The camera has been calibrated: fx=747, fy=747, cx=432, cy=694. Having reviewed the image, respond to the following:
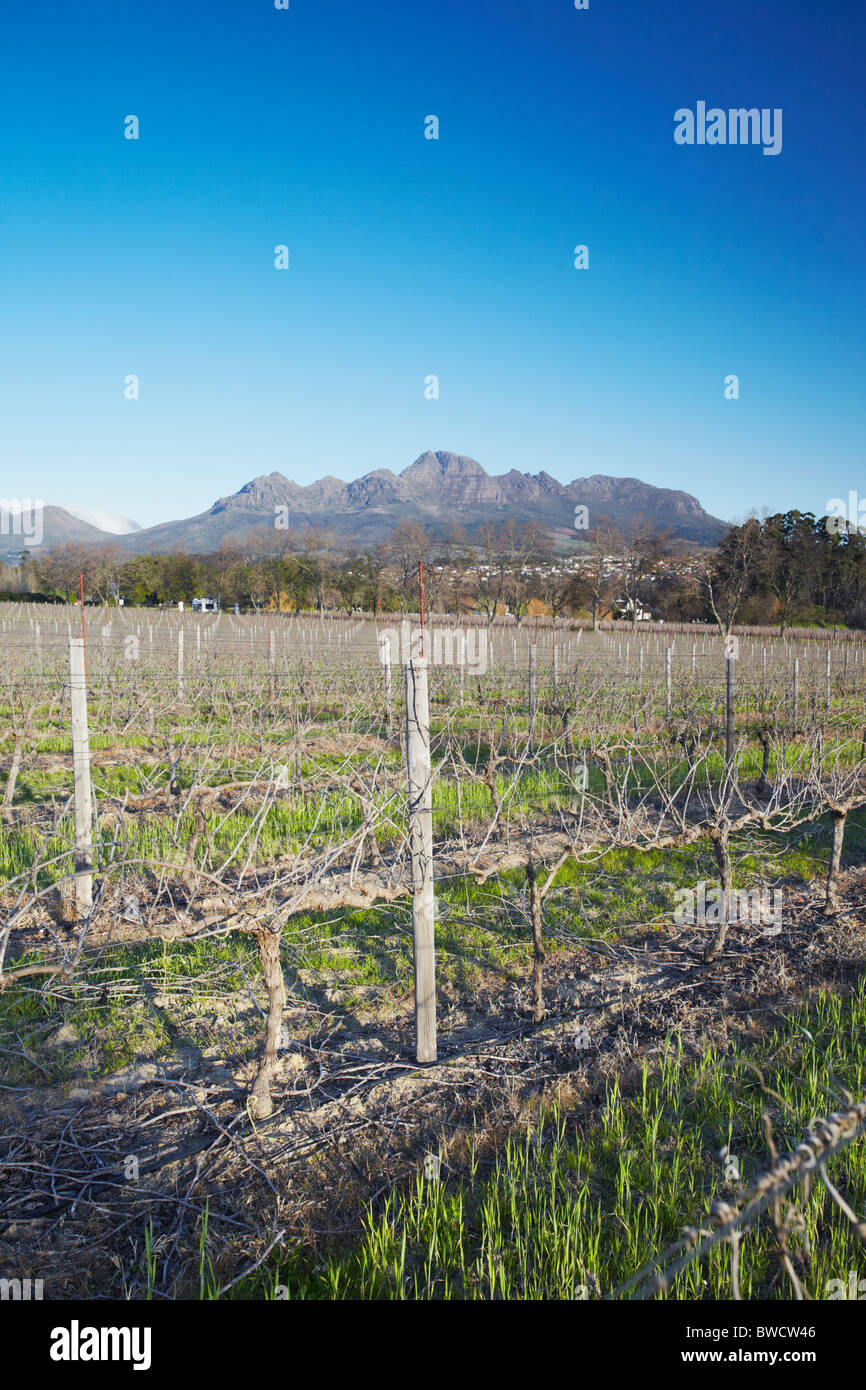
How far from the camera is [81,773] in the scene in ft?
15.1

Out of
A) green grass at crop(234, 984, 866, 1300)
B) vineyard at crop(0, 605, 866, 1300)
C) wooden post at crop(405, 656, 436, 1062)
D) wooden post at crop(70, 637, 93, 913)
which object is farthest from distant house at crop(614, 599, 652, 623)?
green grass at crop(234, 984, 866, 1300)

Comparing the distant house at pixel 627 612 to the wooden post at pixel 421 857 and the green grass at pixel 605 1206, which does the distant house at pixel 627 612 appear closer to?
the wooden post at pixel 421 857

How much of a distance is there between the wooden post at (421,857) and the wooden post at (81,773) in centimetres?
234

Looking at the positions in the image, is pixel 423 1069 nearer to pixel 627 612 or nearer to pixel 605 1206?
pixel 605 1206

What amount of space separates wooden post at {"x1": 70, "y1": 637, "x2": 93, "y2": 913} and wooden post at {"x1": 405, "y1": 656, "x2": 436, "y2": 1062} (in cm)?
234

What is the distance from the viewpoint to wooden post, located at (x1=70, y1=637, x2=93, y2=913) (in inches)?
180

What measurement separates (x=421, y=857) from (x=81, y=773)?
2.57 meters

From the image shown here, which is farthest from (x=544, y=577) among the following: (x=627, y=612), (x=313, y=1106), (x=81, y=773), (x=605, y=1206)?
(x=605, y=1206)

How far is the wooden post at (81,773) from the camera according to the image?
4574 millimetres

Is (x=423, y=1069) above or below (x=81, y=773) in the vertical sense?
below

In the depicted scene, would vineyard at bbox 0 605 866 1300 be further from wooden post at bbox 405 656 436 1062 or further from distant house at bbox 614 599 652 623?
distant house at bbox 614 599 652 623

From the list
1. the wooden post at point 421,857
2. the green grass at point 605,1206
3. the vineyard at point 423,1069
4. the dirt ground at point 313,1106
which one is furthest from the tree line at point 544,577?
the green grass at point 605,1206

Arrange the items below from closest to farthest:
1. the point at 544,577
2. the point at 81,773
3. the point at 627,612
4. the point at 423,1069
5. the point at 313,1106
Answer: the point at 313,1106, the point at 423,1069, the point at 81,773, the point at 627,612, the point at 544,577

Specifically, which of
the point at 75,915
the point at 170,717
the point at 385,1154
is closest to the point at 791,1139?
the point at 385,1154
